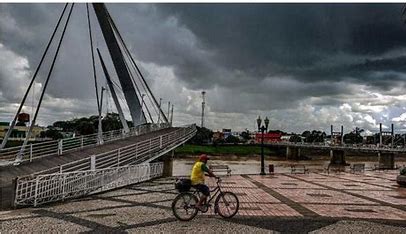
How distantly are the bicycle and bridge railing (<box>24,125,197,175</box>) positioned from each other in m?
5.43

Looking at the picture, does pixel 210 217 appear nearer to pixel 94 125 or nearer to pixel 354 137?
pixel 94 125

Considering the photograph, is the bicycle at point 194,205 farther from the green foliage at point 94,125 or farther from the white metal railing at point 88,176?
the green foliage at point 94,125

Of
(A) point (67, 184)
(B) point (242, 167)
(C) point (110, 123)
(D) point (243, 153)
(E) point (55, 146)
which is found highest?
(C) point (110, 123)

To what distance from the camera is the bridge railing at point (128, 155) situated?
13133 mm

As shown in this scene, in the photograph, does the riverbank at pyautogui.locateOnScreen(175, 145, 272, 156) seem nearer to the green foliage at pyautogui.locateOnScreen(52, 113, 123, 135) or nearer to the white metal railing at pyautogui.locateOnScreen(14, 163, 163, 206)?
the green foliage at pyautogui.locateOnScreen(52, 113, 123, 135)

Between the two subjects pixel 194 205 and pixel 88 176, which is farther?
pixel 88 176

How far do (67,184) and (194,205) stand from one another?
451cm

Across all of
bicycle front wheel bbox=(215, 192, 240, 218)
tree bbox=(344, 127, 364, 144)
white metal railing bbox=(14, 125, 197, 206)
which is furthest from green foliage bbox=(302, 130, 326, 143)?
bicycle front wheel bbox=(215, 192, 240, 218)

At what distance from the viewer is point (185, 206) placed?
7.63 meters

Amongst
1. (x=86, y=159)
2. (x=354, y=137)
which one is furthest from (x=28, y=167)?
(x=354, y=137)

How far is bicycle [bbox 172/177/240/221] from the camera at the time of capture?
25.0ft

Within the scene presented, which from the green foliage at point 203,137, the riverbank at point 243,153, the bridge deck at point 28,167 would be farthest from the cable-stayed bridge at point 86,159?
the green foliage at point 203,137

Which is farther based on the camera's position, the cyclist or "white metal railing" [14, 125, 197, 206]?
"white metal railing" [14, 125, 197, 206]

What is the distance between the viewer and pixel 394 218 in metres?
8.58
